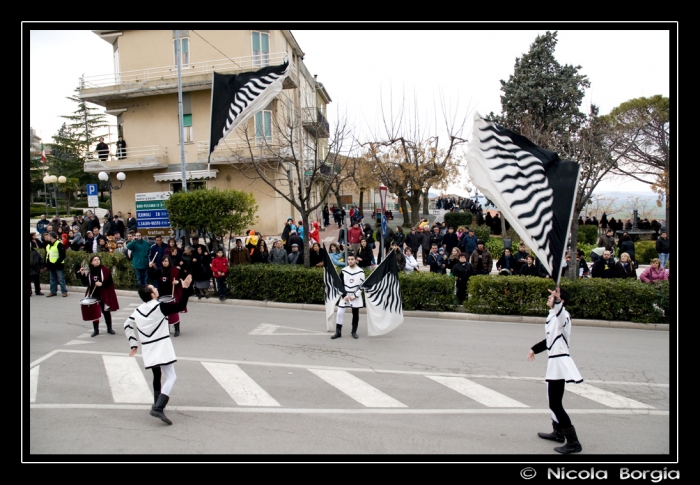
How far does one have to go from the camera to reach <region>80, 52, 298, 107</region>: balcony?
93.4 feet

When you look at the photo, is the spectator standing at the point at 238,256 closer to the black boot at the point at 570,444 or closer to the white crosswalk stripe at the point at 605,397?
the white crosswalk stripe at the point at 605,397

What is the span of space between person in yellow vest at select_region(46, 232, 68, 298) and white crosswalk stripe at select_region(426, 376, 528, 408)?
1178 cm

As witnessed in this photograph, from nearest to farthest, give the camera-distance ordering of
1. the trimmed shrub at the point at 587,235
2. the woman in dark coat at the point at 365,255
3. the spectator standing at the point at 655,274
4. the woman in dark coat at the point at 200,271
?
the spectator standing at the point at 655,274
the woman in dark coat at the point at 200,271
the woman in dark coat at the point at 365,255
the trimmed shrub at the point at 587,235

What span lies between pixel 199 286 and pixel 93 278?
3.78 meters

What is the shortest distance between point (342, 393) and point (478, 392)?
200 centimetres

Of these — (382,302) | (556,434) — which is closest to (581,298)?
(382,302)

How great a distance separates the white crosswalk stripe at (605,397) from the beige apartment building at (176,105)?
22115 millimetres

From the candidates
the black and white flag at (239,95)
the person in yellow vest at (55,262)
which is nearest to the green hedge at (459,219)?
the black and white flag at (239,95)

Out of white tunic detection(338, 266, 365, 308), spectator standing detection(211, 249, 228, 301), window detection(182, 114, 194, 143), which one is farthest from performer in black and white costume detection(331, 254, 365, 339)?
window detection(182, 114, 194, 143)

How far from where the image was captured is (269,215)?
30.2m

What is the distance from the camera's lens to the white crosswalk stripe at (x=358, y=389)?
7.71 meters

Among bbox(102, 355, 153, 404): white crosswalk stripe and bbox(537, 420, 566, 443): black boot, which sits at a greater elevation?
bbox(102, 355, 153, 404): white crosswalk stripe

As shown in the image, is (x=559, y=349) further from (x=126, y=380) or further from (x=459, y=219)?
(x=459, y=219)

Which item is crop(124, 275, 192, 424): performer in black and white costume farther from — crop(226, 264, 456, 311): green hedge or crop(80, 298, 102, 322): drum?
crop(226, 264, 456, 311): green hedge
